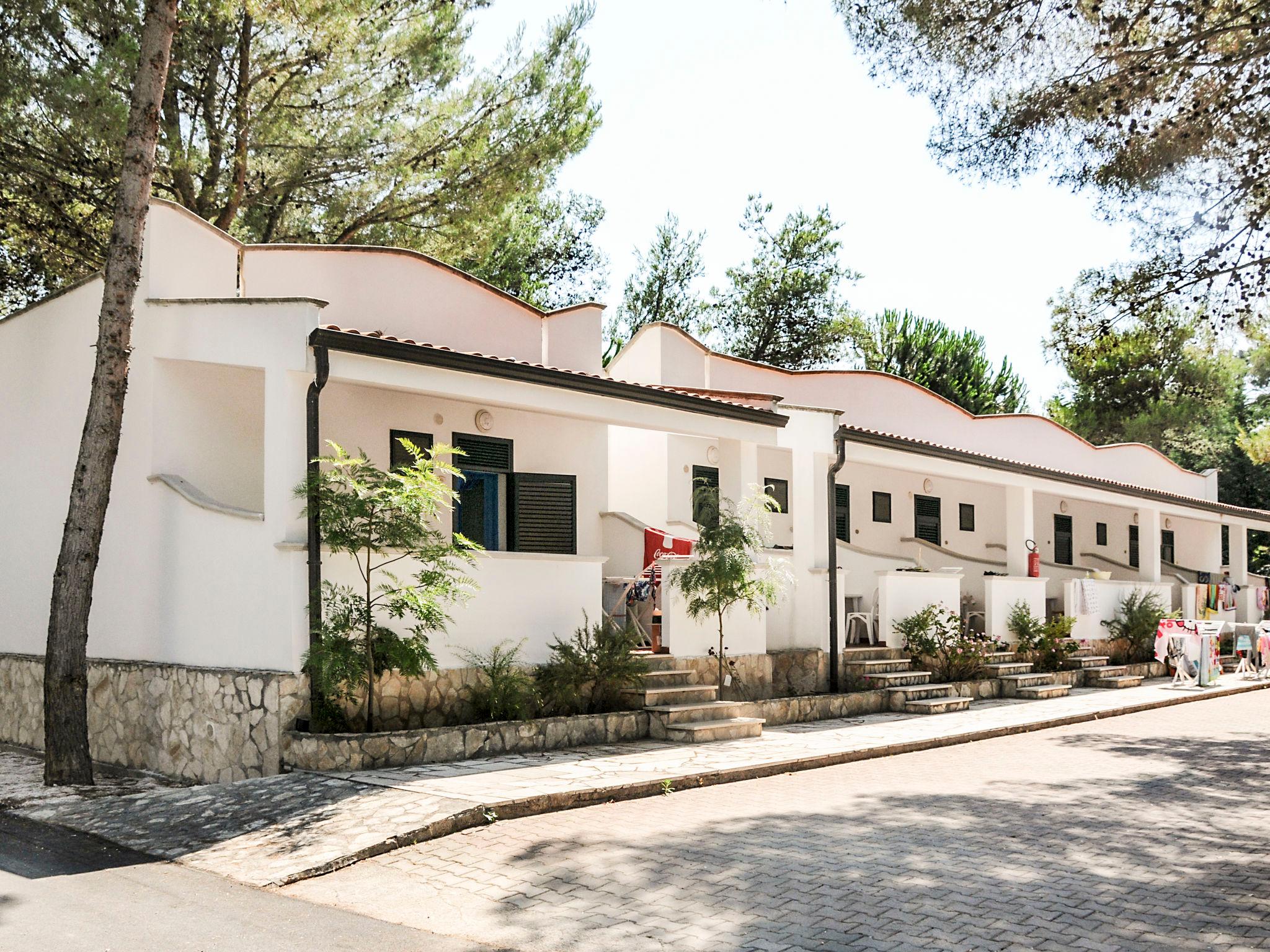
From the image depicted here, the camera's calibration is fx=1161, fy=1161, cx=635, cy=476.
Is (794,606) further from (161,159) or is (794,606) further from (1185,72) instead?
(161,159)

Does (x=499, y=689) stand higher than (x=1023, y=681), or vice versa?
(x=499, y=689)

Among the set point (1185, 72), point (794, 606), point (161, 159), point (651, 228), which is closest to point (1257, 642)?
point (794, 606)

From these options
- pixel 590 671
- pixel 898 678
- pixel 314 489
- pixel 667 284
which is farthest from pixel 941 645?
pixel 667 284

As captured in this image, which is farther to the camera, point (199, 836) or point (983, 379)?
point (983, 379)

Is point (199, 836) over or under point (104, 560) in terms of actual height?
under

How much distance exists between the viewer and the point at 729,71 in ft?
42.5

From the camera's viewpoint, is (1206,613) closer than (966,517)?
No

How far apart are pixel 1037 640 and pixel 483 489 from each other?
10215 millimetres

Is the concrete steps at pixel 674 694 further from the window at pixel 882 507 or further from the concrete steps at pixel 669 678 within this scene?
the window at pixel 882 507

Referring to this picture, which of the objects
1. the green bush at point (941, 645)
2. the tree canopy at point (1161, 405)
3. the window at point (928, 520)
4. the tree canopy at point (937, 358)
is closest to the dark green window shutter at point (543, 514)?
the green bush at point (941, 645)

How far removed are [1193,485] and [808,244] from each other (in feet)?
51.0

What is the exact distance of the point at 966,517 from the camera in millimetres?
23969

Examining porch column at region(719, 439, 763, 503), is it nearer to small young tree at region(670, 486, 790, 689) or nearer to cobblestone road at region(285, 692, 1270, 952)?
small young tree at region(670, 486, 790, 689)

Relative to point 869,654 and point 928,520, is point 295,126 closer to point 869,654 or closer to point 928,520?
point 869,654
